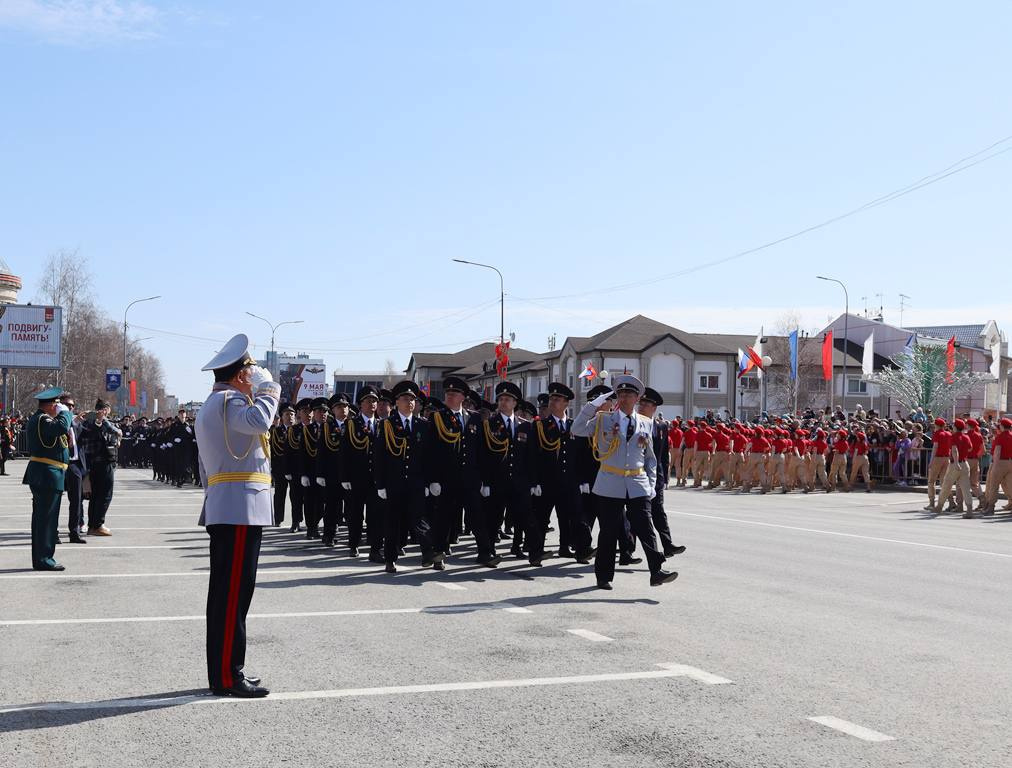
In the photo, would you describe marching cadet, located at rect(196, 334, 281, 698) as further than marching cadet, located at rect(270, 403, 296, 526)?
No

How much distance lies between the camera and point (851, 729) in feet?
18.1

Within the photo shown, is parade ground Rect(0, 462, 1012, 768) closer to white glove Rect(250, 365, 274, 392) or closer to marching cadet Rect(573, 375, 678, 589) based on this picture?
marching cadet Rect(573, 375, 678, 589)

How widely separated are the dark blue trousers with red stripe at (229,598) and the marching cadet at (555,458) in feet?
22.8

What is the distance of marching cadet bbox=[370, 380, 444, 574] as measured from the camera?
11.9 meters

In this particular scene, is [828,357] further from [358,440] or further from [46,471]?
[46,471]

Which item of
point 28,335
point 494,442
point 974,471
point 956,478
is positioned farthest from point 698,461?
point 28,335

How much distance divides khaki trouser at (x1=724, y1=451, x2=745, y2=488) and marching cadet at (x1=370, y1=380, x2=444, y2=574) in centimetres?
2087

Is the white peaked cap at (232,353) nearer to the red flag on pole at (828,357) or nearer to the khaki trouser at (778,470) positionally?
the khaki trouser at (778,470)

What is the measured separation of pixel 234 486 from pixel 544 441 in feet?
23.2

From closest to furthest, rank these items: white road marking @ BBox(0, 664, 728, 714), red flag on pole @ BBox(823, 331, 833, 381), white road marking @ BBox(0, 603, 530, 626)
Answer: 1. white road marking @ BBox(0, 664, 728, 714)
2. white road marking @ BBox(0, 603, 530, 626)
3. red flag on pole @ BBox(823, 331, 833, 381)

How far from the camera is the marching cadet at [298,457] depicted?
16.0 metres

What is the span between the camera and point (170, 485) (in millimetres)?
31844

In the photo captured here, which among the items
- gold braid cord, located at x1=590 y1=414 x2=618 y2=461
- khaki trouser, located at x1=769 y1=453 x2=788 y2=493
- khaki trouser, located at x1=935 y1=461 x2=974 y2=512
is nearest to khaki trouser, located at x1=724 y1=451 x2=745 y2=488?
khaki trouser, located at x1=769 y1=453 x2=788 y2=493

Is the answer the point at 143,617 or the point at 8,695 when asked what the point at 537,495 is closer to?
the point at 143,617
